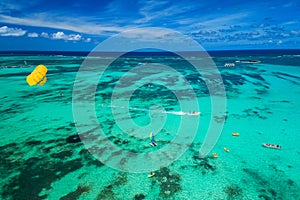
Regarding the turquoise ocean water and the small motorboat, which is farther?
the small motorboat

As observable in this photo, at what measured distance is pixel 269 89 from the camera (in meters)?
38.7

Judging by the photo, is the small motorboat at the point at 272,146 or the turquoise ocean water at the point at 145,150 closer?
the turquoise ocean water at the point at 145,150

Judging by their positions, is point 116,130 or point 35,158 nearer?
point 35,158

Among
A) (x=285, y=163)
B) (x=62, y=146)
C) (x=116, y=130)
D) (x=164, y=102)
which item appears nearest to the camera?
(x=285, y=163)

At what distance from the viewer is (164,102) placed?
29969 millimetres

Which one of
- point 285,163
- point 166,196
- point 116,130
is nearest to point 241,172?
point 285,163

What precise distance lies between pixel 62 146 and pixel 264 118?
65.9 feet

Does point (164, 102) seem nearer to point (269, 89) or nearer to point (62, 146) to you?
point (62, 146)

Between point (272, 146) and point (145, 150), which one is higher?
point (145, 150)

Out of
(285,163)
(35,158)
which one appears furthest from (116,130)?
(285,163)

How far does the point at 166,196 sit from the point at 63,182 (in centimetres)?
611

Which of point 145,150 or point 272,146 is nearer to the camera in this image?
point 145,150

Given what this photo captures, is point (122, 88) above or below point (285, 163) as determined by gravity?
above

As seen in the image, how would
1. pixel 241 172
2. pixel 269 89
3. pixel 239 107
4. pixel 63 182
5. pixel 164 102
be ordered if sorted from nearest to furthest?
1. pixel 63 182
2. pixel 241 172
3. pixel 239 107
4. pixel 164 102
5. pixel 269 89
